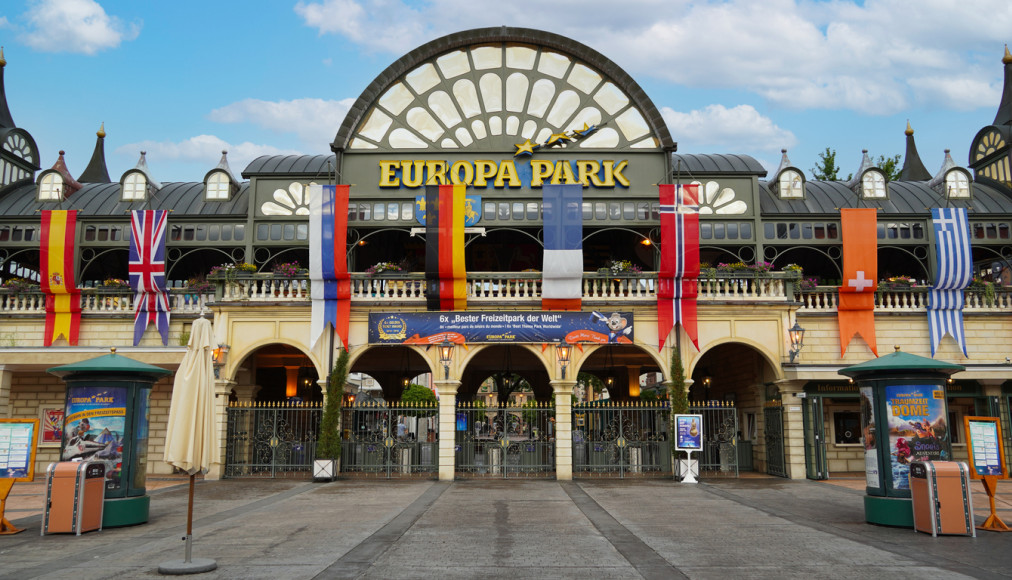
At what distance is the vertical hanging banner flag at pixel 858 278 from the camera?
24.4m

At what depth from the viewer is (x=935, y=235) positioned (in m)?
26.2

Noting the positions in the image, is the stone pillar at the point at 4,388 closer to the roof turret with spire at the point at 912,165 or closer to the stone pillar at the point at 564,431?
the stone pillar at the point at 564,431

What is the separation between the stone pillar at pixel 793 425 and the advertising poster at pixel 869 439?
8.82 metres

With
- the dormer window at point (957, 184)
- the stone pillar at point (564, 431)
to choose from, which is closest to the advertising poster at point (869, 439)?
the stone pillar at point (564, 431)

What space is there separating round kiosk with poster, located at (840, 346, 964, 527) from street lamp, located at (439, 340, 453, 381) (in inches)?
485

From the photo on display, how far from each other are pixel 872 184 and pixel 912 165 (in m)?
6.89

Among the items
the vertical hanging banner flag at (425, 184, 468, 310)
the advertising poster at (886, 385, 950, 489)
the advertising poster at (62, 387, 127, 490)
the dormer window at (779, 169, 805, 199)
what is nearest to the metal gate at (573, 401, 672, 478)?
the vertical hanging banner flag at (425, 184, 468, 310)

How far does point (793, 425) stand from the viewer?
2312 cm

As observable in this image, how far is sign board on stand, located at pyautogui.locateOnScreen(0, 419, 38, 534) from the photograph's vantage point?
42.5 ft

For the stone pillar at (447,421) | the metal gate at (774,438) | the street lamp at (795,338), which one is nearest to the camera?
the street lamp at (795,338)

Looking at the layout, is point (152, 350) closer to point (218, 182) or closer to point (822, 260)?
point (218, 182)

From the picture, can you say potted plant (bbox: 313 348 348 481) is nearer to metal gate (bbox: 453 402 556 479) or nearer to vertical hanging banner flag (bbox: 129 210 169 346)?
metal gate (bbox: 453 402 556 479)

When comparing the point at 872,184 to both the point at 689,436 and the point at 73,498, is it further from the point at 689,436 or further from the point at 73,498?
the point at 73,498

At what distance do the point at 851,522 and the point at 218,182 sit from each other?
25799mm
